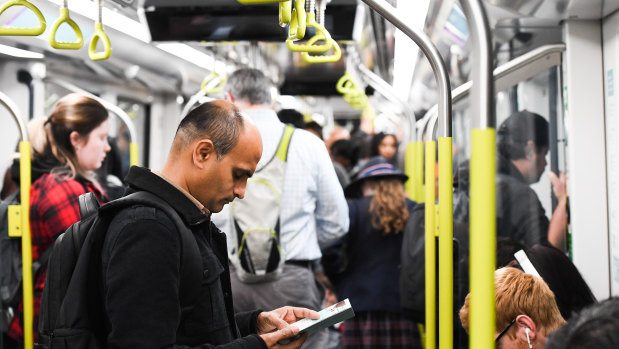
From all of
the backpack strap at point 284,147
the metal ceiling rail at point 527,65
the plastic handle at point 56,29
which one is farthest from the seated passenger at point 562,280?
the plastic handle at point 56,29

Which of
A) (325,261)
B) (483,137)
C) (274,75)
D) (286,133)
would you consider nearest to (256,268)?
(286,133)

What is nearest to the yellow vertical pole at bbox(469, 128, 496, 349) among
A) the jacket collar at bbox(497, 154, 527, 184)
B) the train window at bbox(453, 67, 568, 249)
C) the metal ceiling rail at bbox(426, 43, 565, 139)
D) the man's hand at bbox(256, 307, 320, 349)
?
the man's hand at bbox(256, 307, 320, 349)

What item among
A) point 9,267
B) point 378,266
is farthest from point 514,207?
point 9,267

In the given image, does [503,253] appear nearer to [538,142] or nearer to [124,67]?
[538,142]

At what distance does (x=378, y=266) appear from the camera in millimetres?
4164

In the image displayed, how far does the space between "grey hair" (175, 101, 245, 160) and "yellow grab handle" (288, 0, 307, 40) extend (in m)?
0.30

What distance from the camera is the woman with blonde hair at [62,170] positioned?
3.05m

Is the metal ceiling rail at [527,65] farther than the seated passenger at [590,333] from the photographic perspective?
Yes

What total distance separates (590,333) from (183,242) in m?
0.87

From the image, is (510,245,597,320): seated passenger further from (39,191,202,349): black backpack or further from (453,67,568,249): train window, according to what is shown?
(39,191,202,349): black backpack

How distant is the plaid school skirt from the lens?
13.5 ft

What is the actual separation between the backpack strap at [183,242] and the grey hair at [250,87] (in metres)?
1.71

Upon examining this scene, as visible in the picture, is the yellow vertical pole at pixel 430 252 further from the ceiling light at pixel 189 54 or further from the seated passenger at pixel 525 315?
the ceiling light at pixel 189 54

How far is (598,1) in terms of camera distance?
2781 millimetres
